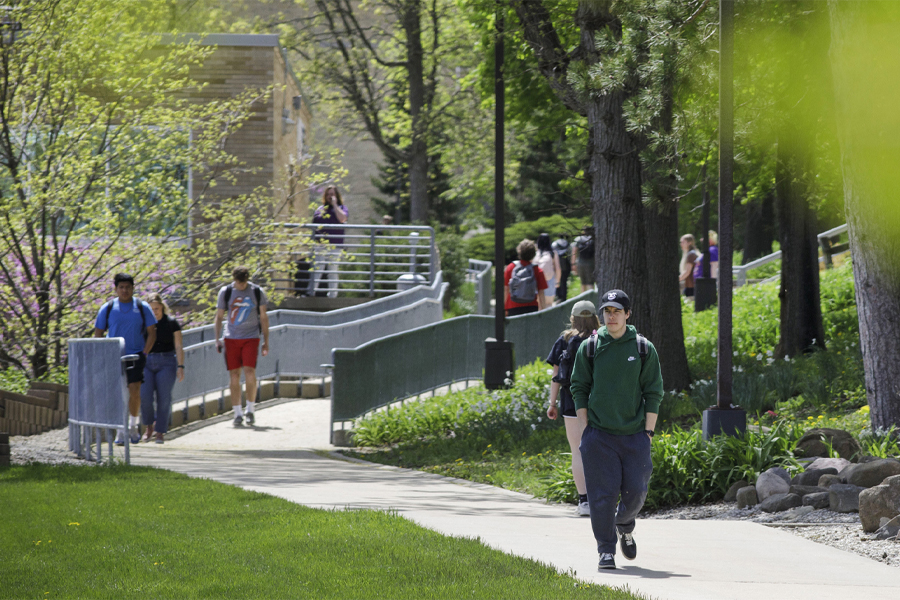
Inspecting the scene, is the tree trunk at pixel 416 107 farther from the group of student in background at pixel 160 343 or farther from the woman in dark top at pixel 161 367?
the woman in dark top at pixel 161 367

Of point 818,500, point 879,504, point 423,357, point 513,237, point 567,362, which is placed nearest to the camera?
point 879,504

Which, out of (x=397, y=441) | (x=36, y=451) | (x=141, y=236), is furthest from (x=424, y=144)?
(x=36, y=451)

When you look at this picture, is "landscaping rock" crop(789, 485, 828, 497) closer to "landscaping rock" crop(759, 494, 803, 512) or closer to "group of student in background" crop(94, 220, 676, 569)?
"landscaping rock" crop(759, 494, 803, 512)

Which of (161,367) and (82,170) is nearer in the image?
(161,367)

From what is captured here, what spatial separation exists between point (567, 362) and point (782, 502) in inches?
77.5

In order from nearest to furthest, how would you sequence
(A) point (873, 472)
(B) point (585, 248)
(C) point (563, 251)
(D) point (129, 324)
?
(A) point (873, 472) < (D) point (129, 324) < (B) point (585, 248) < (C) point (563, 251)

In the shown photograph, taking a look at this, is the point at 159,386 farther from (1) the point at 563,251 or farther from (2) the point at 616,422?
(1) the point at 563,251

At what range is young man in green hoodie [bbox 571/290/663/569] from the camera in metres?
5.50

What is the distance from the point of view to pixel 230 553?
570 cm

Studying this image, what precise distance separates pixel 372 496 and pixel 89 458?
353 centimetres

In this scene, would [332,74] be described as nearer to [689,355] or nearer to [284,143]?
[284,143]

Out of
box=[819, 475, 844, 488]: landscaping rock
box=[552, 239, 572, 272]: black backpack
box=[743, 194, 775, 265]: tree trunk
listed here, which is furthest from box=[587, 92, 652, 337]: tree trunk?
box=[743, 194, 775, 265]: tree trunk

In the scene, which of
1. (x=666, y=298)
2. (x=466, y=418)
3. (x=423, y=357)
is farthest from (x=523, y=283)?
(x=466, y=418)

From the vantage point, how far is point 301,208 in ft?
89.2
